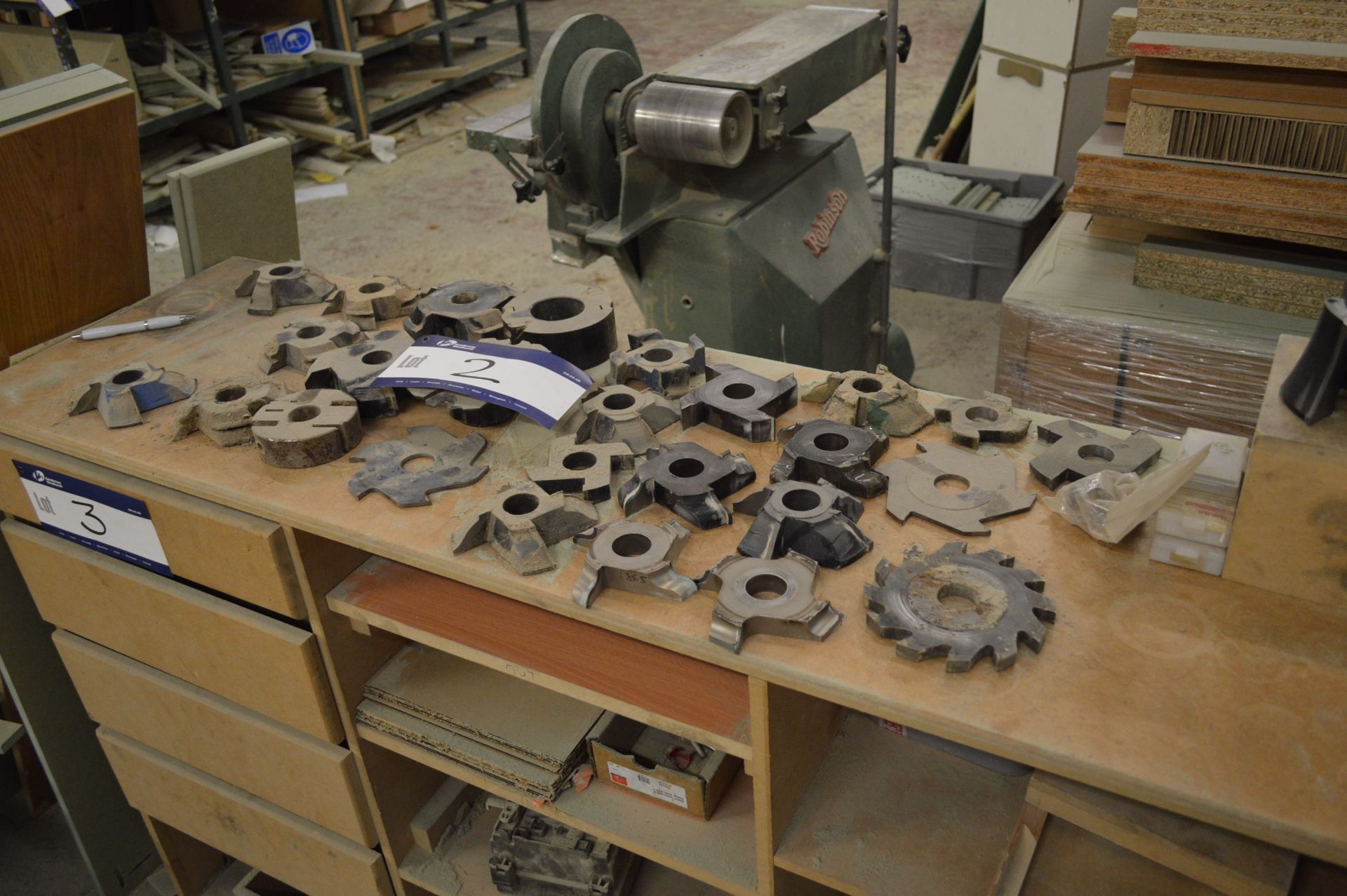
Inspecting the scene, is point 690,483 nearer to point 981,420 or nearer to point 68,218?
point 981,420

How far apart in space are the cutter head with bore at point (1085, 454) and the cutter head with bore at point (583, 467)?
47 centimetres

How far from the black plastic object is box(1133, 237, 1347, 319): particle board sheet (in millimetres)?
981

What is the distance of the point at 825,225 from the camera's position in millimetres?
2432

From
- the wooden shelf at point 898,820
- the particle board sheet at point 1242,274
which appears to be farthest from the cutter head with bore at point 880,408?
the particle board sheet at point 1242,274

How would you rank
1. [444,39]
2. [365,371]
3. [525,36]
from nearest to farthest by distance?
[365,371] < [444,39] < [525,36]

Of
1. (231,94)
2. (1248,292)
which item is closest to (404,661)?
(1248,292)

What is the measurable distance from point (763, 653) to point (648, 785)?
463 mm

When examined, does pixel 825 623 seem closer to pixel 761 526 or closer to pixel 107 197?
pixel 761 526

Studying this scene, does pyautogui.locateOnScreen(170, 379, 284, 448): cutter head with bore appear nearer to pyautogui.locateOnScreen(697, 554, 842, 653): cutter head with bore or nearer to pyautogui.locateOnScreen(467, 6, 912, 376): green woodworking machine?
pyautogui.locateOnScreen(697, 554, 842, 653): cutter head with bore

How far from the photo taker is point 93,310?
67.0 inches

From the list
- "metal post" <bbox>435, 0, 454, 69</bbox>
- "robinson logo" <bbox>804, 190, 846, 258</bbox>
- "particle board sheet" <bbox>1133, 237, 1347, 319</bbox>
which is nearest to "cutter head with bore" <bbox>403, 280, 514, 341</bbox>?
"robinson logo" <bbox>804, 190, 846, 258</bbox>

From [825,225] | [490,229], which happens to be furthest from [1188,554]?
[490,229]

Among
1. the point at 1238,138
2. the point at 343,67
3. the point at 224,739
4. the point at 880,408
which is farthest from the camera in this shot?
the point at 343,67

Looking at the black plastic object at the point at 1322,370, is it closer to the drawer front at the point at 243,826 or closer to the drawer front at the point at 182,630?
the drawer front at the point at 182,630
